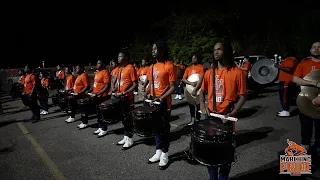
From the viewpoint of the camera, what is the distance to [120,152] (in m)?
5.57

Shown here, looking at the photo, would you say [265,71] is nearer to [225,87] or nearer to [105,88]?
[105,88]

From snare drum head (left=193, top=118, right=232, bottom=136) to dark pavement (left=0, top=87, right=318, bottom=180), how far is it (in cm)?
139

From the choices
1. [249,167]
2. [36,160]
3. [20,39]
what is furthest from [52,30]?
[249,167]

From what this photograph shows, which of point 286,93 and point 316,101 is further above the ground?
point 316,101

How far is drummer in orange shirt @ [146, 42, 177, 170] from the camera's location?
461 cm

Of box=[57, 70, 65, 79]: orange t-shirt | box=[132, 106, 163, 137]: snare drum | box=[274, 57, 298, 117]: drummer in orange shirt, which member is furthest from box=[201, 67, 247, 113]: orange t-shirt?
box=[57, 70, 65, 79]: orange t-shirt

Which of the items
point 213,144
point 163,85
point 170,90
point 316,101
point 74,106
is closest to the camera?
point 213,144

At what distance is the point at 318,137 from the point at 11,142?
24.6 ft

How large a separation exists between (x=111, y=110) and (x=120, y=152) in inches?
38.2

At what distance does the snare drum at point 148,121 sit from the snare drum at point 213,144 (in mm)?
1230

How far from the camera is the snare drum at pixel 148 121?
13.8ft

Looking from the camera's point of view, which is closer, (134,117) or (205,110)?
(205,110)

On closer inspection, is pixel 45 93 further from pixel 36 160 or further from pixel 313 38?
pixel 313 38

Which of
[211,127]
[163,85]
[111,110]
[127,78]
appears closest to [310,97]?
[211,127]
